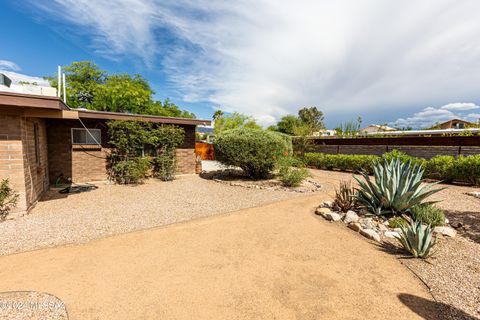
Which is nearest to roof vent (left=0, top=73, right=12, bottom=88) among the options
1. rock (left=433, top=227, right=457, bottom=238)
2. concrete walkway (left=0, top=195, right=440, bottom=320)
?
concrete walkway (left=0, top=195, right=440, bottom=320)

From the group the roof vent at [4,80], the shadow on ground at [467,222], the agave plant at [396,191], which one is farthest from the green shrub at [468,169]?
the roof vent at [4,80]

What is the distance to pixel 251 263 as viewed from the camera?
3160 millimetres

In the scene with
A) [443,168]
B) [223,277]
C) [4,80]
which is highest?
[4,80]

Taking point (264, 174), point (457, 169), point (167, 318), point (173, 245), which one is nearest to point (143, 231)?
point (173, 245)

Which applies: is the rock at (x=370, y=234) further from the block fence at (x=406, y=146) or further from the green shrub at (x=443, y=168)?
the block fence at (x=406, y=146)

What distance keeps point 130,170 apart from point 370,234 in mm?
8088

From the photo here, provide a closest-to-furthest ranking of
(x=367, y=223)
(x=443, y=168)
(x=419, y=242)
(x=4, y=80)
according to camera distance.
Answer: (x=419, y=242)
(x=367, y=223)
(x=4, y=80)
(x=443, y=168)

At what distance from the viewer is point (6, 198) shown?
4613 millimetres

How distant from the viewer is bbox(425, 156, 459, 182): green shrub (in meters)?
8.45

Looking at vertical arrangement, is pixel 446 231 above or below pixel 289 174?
below

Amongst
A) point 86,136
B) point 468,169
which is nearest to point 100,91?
point 86,136

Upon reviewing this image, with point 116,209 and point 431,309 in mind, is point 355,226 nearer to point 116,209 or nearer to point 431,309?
point 431,309

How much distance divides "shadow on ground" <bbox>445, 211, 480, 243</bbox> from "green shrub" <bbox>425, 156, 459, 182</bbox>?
3.93 meters

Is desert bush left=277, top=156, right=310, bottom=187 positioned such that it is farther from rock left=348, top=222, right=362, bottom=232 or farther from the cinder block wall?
the cinder block wall
